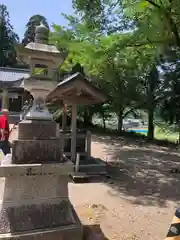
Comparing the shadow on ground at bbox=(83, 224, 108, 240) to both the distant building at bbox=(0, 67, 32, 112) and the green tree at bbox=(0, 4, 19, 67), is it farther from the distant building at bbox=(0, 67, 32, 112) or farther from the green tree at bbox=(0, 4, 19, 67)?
the green tree at bbox=(0, 4, 19, 67)

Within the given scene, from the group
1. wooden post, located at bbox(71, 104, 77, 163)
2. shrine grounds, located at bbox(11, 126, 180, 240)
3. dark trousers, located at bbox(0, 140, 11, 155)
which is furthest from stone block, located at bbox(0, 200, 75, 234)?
dark trousers, located at bbox(0, 140, 11, 155)

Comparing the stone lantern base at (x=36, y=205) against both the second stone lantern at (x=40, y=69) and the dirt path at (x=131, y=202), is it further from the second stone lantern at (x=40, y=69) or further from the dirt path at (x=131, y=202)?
the second stone lantern at (x=40, y=69)

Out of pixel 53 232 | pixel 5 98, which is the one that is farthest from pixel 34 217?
pixel 5 98

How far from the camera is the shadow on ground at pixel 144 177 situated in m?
5.61

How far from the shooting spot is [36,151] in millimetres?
2941

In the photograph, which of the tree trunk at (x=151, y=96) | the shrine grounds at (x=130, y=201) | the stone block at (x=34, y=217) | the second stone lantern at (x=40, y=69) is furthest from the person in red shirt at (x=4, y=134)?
the tree trunk at (x=151, y=96)

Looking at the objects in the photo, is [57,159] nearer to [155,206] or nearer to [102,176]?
[155,206]

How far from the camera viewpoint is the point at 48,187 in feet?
9.61

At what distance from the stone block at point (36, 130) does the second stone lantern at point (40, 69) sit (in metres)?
0.09

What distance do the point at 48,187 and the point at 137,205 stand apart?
2781 millimetres

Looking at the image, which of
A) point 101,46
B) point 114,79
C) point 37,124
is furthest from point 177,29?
point 114,79

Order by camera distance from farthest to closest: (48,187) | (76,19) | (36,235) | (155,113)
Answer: (155,113) < (76,19) < (48,187) < (36,235)

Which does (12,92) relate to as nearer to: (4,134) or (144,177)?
(4,134)

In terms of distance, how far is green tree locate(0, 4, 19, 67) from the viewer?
42938mm
